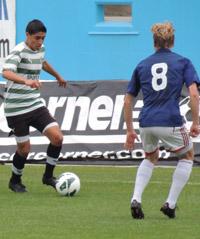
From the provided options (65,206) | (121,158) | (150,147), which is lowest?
(121,158)

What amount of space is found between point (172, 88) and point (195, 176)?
477cm

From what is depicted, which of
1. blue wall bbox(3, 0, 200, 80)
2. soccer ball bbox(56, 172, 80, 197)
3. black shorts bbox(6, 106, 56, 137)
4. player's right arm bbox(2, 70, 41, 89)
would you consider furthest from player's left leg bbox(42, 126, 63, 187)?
blue wall bbox(3, 0, 200, 80)

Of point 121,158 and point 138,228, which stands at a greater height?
point 138,228

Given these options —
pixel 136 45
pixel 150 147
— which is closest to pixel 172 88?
pixel 150 147

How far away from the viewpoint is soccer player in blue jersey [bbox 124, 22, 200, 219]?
10.5 metres

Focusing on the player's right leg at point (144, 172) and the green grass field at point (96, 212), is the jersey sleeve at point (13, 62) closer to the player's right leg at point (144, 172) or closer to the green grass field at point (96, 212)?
the green grass field at point (96, 212)

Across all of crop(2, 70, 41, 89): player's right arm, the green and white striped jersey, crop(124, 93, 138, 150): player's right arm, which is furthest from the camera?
the green and white striped jersey

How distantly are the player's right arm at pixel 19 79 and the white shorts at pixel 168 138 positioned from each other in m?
1.73

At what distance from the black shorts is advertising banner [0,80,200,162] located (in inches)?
143

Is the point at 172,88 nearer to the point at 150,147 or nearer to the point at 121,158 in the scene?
the point at 150,147

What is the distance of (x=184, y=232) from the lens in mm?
9875

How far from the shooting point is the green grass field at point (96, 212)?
388 inches

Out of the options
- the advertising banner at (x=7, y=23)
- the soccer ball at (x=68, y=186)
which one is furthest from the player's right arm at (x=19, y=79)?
the advertising banner at (x=7, y=23)

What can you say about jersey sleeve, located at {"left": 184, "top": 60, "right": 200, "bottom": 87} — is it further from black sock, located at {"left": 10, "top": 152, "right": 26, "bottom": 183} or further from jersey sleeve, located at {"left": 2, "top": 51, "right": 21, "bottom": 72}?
black sock, located at {"left": 10, "top": 152, "right": 26, "bottom": 183}
